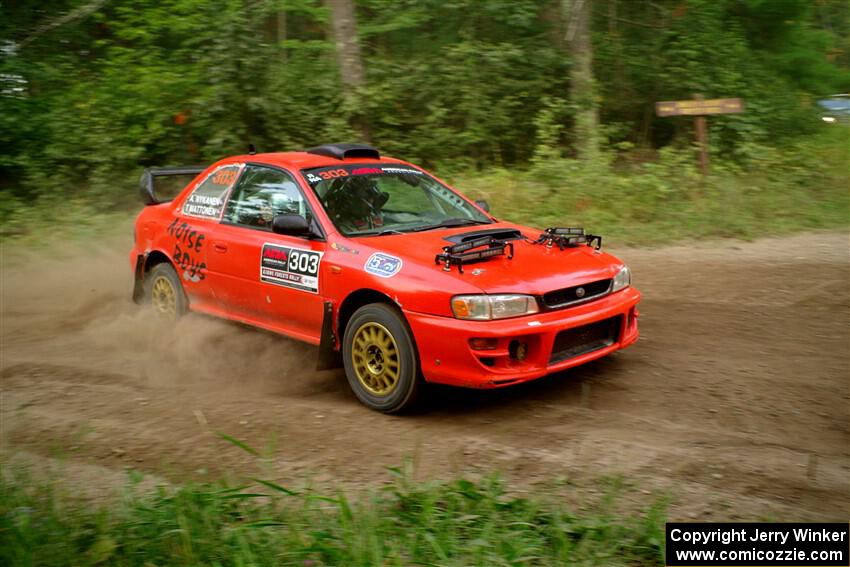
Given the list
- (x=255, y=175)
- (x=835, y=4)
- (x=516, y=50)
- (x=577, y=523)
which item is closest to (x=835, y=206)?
(x=516, y=50)

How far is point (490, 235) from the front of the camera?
18.7 feet

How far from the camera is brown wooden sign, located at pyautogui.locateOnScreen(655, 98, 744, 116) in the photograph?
1230 centimetres

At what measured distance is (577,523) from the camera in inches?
142

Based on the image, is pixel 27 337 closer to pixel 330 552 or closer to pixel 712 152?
pixel 330 552

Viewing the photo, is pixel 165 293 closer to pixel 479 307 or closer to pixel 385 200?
pixel 385 200

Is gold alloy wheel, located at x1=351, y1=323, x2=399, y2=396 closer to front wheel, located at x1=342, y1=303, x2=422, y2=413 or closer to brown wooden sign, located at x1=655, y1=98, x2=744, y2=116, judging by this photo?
front wheel, located at x1=342, y1=303, x2=422, y2=413

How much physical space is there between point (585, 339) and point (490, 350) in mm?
818

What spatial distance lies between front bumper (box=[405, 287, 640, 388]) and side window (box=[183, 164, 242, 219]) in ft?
8.44

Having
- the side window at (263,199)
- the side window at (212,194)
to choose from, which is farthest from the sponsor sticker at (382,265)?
the side window at (212,194)

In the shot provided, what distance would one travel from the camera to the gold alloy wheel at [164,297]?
287 inches

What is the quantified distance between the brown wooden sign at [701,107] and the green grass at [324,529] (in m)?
9.99

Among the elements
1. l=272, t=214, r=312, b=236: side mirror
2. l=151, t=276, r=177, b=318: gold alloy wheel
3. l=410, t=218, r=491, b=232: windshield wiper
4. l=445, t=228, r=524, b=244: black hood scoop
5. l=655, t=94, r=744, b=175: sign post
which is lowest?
l=151, t=276, r=177, b=318: gold alloy wheel

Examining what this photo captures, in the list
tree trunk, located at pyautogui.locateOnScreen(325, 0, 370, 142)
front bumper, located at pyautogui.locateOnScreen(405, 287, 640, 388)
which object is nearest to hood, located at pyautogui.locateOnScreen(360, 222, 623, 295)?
front bumper, located at pyautogui.locateOnScreen(405, 287, 640, 388)

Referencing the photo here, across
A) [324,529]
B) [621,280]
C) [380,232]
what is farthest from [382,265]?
[324,529]
